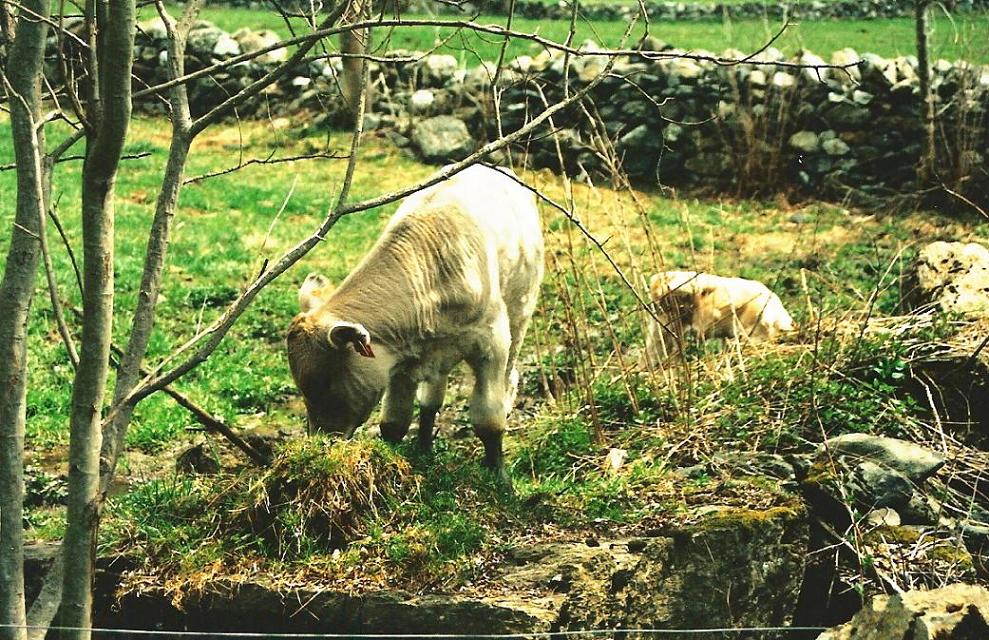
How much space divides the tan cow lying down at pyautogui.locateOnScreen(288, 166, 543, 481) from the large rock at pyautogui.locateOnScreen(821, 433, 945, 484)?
202 centimetres

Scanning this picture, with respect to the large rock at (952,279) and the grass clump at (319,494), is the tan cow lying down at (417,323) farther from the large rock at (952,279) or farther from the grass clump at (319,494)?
the large rock at (952,279)

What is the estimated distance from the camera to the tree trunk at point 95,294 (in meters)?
3.35

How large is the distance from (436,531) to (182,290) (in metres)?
6.99

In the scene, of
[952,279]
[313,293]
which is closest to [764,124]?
[952,279]

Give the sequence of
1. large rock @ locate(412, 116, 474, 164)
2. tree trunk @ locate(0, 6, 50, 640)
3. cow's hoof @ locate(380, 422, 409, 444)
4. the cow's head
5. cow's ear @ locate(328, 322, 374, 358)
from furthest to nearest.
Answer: large rock @ locate(412, 116, 474, 164), cow's hoof @ locate(380, 422, 409, 444), the cow's head, cow's ear @ locate(328, 322, 374, 358), tree trunk @ locate(0, 6, 50, 640)

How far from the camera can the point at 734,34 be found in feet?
78.2

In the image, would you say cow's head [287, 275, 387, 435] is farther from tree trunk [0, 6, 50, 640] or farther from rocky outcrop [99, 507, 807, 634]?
tree trunk [0, 6, 50, 640]

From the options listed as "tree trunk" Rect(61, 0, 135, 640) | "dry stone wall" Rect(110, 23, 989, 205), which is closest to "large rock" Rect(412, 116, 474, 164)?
"dry stone wall" Rect(110, 23, 989, 205)

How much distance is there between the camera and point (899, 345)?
7.93 metres

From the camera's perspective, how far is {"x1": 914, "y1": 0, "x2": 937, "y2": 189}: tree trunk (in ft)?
51.5

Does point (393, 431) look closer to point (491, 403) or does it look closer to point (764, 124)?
point (491, 403)

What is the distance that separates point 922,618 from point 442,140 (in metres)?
14.4

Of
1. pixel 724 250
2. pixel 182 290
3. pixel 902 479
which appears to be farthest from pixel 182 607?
pixel 724 250

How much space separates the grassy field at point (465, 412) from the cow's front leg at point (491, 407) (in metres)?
0.15
